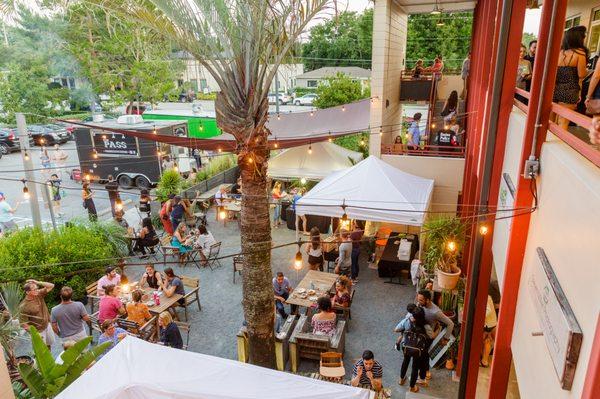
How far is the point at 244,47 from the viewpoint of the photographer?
551 cm

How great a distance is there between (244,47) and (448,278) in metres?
5.31

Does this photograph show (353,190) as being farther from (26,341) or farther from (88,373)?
(26,341)

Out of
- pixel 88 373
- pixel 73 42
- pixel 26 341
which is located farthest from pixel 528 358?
pixel 73 42

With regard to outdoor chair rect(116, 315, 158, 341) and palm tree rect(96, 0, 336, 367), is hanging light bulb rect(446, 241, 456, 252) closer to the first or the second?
palm tree rect(96, 0, 336, 367)

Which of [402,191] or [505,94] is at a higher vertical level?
[505,94]

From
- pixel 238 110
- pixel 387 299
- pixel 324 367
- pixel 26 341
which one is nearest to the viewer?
pixel 238 110

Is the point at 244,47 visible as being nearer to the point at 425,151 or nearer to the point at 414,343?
the point at 414,343

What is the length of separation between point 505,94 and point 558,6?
2038mm

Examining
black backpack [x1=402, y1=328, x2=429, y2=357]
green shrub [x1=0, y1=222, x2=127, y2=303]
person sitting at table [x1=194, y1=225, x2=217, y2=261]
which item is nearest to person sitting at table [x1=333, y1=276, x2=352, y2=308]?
black backpack [x1=402, y1=328, x2=429, y2=357]

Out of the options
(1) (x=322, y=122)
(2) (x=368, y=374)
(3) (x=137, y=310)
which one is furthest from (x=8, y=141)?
(2) (x=368, y=374)

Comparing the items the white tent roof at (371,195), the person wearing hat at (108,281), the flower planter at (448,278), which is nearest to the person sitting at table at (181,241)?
the person wearing hat at (108,281)

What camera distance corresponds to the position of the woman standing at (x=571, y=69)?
3.64 metres

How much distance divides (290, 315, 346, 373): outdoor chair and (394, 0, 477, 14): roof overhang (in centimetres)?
1069

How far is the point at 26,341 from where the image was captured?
8031 mm
